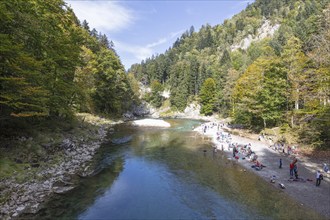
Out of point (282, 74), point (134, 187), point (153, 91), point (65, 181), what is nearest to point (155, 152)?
point (134, 187)

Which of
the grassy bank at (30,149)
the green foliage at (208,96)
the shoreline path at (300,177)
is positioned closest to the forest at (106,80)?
the green foliage at (208,96)

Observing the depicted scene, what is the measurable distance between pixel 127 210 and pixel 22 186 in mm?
8459

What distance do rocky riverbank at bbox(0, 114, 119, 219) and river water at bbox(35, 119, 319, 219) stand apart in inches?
40.1

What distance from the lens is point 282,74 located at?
1614 inches

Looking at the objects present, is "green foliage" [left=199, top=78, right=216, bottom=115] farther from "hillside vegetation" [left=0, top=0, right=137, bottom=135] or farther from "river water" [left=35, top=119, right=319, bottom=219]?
"river water" [left=35, top=119, right=319, bottom=219]

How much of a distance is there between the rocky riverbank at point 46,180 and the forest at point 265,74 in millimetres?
27001

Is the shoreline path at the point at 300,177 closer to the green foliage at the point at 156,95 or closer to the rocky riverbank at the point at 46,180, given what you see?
the rocky riverbank at the point at 46,180

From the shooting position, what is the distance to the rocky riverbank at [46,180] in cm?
1543

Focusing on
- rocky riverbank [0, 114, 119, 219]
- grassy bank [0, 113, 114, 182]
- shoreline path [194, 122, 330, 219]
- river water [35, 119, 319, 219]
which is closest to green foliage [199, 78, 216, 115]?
shoreline path [194, 122, 330, 219]

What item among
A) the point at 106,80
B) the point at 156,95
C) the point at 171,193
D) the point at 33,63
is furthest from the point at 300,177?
the point at 156,95

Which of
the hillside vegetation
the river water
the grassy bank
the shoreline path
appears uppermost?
the hillside vegetation

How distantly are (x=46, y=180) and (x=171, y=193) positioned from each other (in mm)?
10785

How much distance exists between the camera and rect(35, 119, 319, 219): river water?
52.7ft

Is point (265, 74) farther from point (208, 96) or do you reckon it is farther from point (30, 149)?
point (208, 96)
